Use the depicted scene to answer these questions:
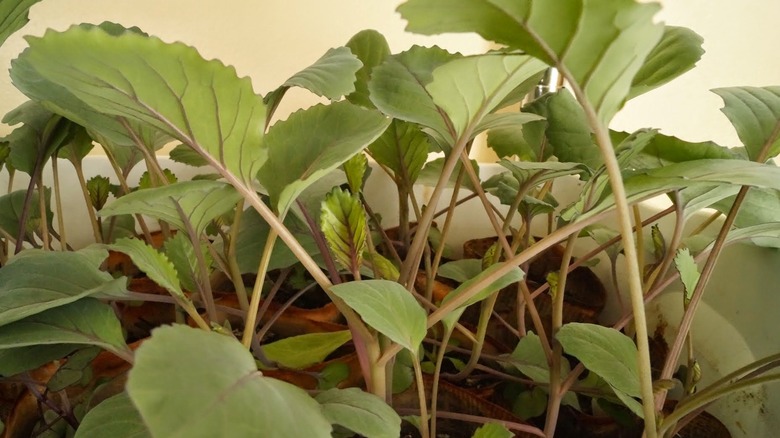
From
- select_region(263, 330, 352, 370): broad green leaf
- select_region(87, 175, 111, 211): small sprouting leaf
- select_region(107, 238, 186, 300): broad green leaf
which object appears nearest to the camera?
select_region(107, 238, 186, 300): broad green leaf

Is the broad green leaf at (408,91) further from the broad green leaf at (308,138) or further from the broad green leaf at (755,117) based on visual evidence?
the broad green leaf at (755,117)

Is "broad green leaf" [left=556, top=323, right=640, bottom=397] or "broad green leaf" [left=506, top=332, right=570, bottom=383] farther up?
"broad green leaf" [left=556, top=323, right=640, bottom=397]

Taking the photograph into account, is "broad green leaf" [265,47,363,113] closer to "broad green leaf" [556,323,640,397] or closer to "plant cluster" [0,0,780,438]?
"plant cluster" [0,0,780,438]

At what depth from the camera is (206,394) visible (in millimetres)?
160

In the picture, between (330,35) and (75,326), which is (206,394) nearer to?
(75,326)

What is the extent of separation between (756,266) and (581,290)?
181 mm

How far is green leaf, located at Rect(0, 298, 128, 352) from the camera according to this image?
0.89 feet

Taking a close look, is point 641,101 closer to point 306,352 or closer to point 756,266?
point 756,266

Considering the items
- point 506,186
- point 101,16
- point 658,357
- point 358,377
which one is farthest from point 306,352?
point 101,16

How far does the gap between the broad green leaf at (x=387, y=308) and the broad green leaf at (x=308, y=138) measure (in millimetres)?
66

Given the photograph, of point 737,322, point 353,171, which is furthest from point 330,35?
point 737,322

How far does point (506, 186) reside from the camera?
0.40 meters

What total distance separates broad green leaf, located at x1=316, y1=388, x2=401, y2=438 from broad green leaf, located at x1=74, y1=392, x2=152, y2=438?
0.08 metres

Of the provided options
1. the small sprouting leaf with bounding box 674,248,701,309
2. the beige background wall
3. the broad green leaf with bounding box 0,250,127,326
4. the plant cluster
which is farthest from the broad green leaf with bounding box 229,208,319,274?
the beige background wall
